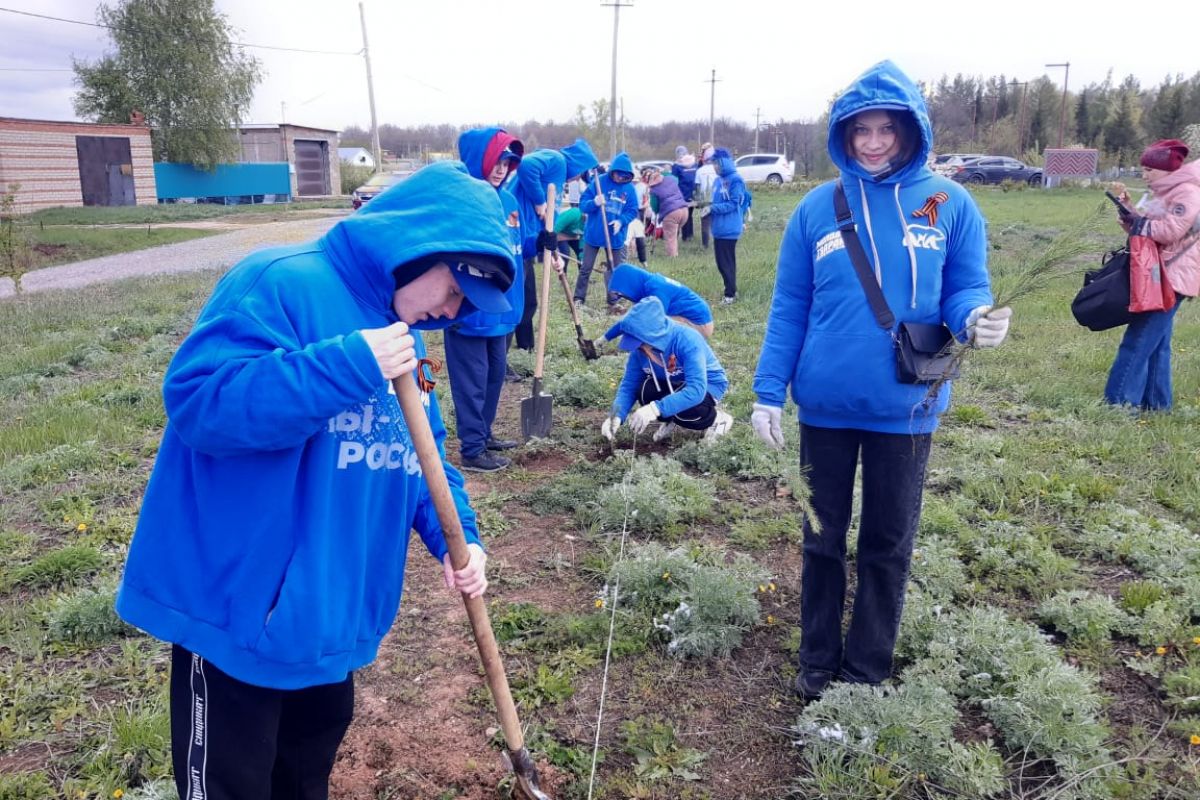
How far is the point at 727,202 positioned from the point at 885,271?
9320 millimetres

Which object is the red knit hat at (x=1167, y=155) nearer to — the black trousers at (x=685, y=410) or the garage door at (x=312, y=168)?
the black trousers at (x=685, y=410)

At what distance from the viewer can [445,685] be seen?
336 cm

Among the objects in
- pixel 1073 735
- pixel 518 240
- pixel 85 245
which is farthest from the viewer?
pixel 85 245

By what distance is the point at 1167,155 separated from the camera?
18.6ft

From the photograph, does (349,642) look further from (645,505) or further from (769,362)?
(645,505)

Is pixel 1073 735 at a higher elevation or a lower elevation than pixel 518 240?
lower

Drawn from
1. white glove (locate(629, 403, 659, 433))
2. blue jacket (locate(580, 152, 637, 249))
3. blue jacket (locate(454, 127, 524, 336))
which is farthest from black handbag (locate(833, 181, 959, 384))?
blue jacket (locate(580, 152, 637, 249))

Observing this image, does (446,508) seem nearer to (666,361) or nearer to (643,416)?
(643,416)

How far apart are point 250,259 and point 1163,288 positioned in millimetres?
6290

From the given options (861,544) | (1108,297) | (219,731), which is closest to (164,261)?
(1108,297)

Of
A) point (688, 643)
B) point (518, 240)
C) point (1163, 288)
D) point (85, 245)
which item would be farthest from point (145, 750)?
point (85, 245)

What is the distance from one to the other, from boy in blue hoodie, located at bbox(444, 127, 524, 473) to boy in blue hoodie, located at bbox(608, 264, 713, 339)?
904 mm

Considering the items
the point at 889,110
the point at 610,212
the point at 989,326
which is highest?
the point at 889,110

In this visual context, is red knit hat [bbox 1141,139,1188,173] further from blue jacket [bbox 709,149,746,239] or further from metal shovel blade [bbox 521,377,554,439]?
blue jacket [bbox 709,149,746,239]
